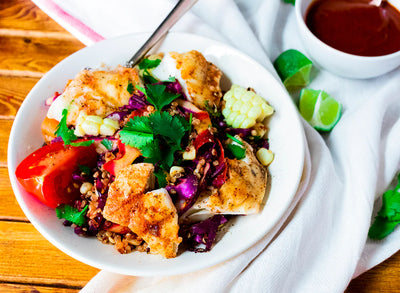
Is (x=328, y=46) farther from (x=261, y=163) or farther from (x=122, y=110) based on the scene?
(x=122, y=110)

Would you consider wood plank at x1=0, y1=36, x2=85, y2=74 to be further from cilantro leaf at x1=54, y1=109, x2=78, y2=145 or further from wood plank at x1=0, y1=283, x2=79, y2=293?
wood plank at x1=0, y1=283, x2=79, y2=293

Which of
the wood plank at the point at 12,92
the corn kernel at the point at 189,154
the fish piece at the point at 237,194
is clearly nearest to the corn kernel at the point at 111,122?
the corn kernel at the point at 189,154

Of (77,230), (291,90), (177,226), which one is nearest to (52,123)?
(77,230)

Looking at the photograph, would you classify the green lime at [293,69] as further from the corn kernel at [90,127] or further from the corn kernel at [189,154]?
the corn kernel at [90,127]

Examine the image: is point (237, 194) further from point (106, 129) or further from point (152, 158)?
point (106, 129)

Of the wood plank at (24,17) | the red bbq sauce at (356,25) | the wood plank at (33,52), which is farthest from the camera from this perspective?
the wood plank at (24,17)

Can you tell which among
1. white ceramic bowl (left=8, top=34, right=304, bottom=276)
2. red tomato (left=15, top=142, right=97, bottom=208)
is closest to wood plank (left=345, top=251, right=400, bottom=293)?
white ceramic bowl (left=8, top=34, right=304, bottom=276)

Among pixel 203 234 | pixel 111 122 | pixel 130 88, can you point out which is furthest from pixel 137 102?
pixel 203 234
